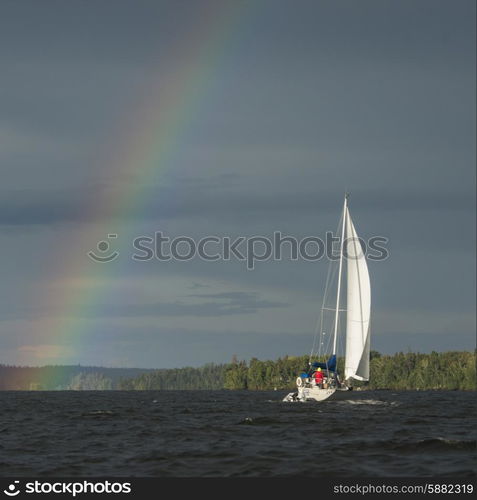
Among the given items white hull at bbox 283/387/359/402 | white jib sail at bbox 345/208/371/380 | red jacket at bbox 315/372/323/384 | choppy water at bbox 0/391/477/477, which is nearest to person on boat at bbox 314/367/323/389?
red jacket at bbox 315/372/323/384

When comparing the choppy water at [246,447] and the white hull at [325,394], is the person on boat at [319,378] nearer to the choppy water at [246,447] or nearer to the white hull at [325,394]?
the white hull at [325,394]

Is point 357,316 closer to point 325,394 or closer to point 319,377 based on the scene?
point 319,377

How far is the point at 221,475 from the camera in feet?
130

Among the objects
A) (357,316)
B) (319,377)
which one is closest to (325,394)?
(319,377)

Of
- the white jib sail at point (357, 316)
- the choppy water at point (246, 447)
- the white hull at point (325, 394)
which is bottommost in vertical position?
the choppy water at point (246, 447)

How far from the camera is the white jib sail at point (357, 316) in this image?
112750mm

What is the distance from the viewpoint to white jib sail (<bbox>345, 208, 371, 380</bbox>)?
11275 centimetres

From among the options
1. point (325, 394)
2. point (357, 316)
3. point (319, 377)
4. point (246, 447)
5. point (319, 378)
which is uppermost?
point (357, 316)

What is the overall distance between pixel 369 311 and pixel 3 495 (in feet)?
278

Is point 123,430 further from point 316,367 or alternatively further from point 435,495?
point 316,367

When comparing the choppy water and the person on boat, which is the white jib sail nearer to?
the person on boat

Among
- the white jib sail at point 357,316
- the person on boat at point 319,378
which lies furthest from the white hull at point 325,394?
the white jib sail at point 357,316

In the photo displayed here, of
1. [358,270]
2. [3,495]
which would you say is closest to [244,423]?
[3,495]

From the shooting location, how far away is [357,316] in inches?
4466
